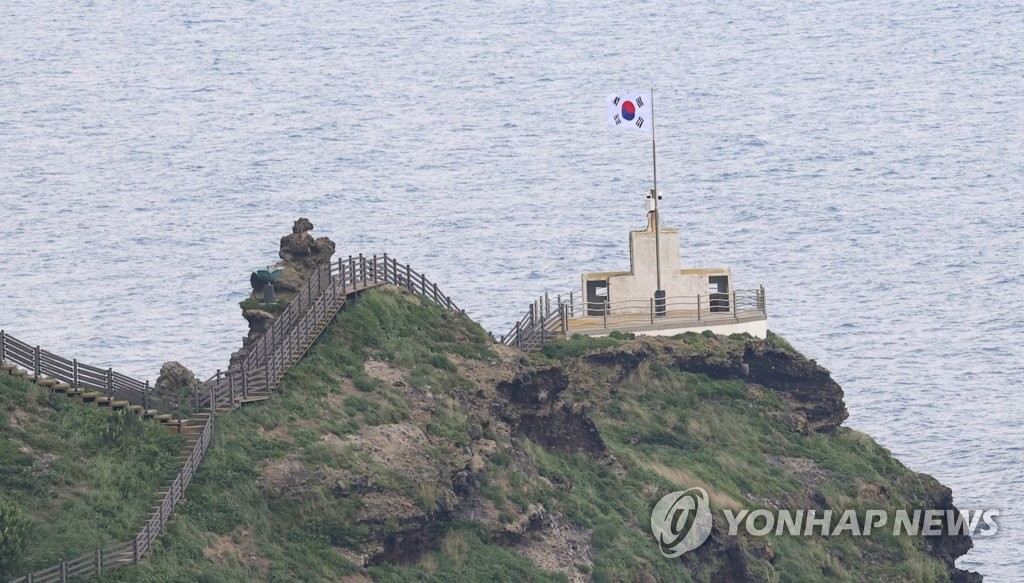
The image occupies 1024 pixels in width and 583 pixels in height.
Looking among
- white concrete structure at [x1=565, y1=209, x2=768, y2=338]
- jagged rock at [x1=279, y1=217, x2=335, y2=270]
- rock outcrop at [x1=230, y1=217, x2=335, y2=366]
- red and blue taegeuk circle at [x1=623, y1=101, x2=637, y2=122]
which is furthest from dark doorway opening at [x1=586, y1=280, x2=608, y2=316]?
jagged rock at [x1=279, y1=217, x2=335, y2=270]

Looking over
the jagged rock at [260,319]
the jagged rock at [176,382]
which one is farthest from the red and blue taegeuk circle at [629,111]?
the jagged rock at [176,382]

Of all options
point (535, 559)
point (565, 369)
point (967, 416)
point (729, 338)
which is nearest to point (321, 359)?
point (535, 559)

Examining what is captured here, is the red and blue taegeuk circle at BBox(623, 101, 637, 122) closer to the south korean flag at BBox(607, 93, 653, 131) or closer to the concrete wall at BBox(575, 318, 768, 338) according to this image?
the south korean flag at BBox(607, 93, 653, 131)

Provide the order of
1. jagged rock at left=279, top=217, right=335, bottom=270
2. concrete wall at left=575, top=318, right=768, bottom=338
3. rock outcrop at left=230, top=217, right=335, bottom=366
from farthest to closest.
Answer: concrete wall at left=575, top=318, right=768, bottom=338 < jagged rock at left=279, top=217, right=335, bottom=270 < rock outcrop at left=230, top=217, right=335, bottom=366

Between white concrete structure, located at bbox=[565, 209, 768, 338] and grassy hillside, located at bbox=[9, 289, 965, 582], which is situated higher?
white concrete structure, located at bbox=[565, 209, 768, 338]

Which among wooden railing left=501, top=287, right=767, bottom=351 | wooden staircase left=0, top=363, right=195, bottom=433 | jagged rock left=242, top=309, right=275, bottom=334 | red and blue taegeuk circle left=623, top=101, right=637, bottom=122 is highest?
red and blue taegeuk circle left=623, top=101, right=637, bottom=122

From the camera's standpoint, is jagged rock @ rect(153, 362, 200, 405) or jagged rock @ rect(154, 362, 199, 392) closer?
jagged rock @ rect(153, 362, 200, 405)

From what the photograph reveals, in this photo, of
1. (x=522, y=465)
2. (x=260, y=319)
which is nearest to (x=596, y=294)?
(x=522, y=465)
